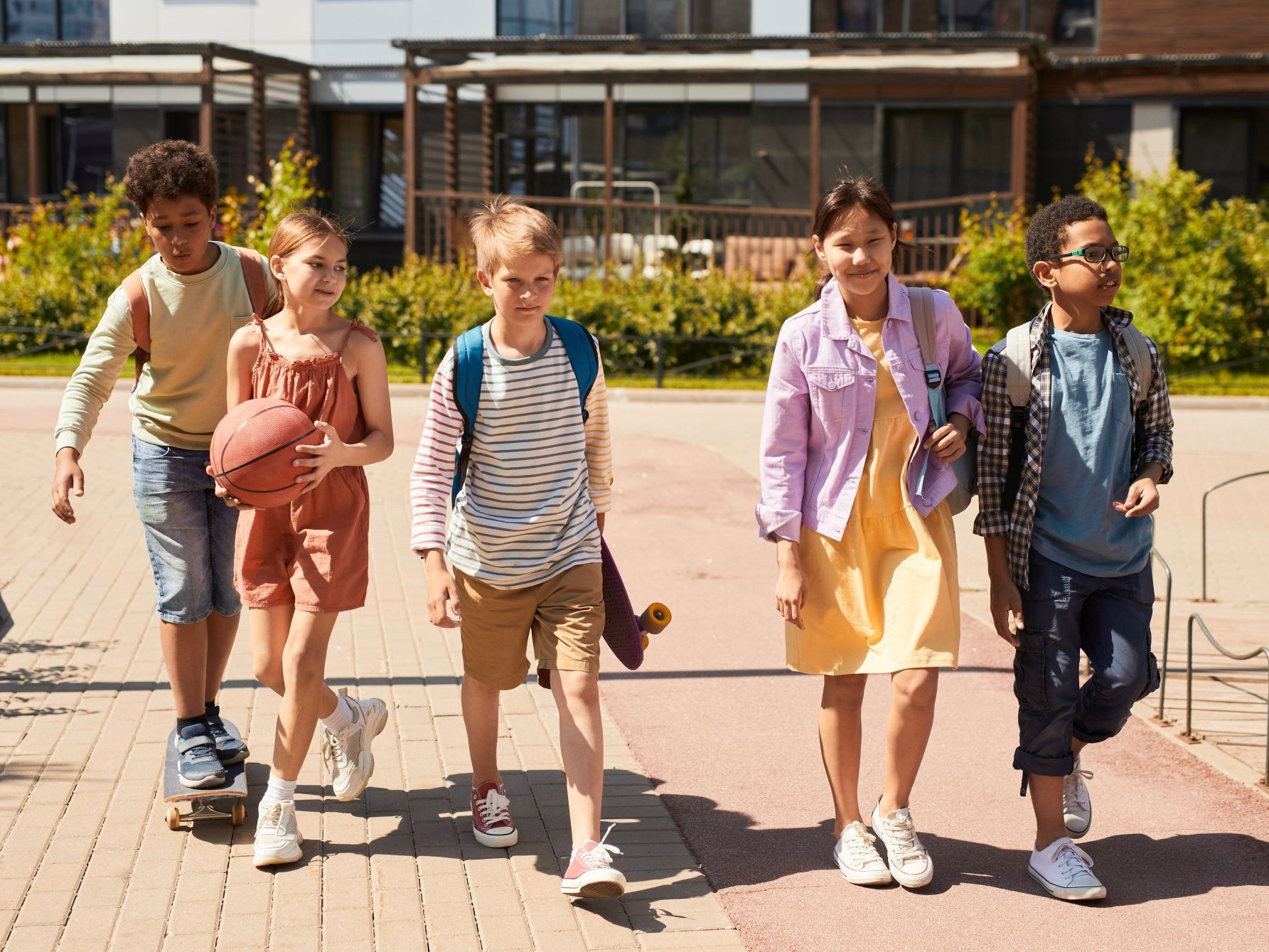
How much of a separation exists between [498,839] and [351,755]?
0.58m

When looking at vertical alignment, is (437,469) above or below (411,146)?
below

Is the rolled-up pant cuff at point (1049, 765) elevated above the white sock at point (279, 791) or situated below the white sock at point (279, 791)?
above

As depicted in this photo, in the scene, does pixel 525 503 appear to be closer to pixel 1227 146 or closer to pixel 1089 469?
pixel 1089 469

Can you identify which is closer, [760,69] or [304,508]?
[304,508]

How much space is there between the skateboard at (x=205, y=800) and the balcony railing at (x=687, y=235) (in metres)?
17.5

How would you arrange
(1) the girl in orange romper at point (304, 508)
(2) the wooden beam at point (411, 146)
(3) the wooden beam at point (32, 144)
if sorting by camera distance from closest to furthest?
(1) the girl in orange romper at point (304, 508)
(2) the wooden beam at point (411, 146)
(3) the wooden beam at point (32, 144)

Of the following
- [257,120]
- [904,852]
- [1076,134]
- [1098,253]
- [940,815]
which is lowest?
[940,815]

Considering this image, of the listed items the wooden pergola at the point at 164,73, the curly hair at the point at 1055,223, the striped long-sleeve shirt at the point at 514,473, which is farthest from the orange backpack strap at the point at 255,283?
the wooden pergola at the point at 164,73

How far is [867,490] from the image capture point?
4.36 meters

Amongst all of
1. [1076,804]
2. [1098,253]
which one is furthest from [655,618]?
[1098,253]

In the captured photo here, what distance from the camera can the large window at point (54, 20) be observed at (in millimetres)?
29812

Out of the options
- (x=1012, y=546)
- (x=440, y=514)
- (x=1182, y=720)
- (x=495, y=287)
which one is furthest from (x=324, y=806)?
(x=1182, y=720)

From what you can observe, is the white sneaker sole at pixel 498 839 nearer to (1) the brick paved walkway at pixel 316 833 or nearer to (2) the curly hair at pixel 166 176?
(1) the brick paved walkway at pixel 316 833

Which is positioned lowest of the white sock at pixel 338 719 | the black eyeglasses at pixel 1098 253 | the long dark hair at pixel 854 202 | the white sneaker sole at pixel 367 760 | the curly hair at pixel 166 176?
the white sneaker sole at pixel 367 760
